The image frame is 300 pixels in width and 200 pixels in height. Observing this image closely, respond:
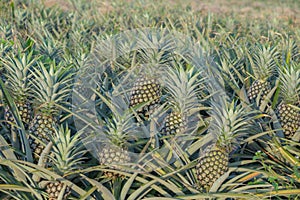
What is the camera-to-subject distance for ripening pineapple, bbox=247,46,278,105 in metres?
2.63

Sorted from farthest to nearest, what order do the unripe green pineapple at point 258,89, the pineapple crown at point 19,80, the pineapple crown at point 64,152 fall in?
the unripe green pineapple at point 258,89 < the pineapple crown at point 19,80 < the pineapple crown at point 64,152

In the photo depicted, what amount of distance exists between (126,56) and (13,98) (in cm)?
93

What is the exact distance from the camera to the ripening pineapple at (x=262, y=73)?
2.63 metres

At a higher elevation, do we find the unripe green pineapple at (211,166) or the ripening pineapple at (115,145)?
the ripening pineapple at (115,145)

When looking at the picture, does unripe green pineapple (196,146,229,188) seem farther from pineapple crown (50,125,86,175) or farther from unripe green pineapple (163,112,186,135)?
pineapple crown (50,125,86,175)

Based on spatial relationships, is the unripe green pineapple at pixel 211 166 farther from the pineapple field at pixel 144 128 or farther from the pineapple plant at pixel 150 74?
the pineapple plant at pixel 150 74

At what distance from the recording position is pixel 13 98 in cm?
208

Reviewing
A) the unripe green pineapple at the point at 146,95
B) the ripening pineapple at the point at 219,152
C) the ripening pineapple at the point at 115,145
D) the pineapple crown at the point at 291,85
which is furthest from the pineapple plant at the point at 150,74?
the pineapple crown at the point at 291,85

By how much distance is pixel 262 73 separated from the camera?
2.69m

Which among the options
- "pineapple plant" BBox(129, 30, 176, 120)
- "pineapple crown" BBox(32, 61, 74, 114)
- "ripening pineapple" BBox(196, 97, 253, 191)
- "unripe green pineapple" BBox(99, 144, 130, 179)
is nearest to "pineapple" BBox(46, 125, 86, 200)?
"unripe green pineapple" BBox(99, 144, 130, 179)

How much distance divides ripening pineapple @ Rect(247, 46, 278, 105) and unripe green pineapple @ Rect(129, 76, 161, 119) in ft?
2.13

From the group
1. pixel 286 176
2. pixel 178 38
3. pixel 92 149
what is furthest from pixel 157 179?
pixel 178 38

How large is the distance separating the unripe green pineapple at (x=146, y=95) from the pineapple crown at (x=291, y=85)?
743mm

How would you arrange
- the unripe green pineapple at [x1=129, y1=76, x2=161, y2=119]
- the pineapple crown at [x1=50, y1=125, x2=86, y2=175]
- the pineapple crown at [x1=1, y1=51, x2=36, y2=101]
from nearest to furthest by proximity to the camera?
the pineapple crown at [x1=50, y1=125, x2=86, y2=175] → the pineapple crown at [x1=1, y1=51, x2=36, y2=101] → the unripe green pineapple at [x1=129, y1=76, x2=161, y2=119]
